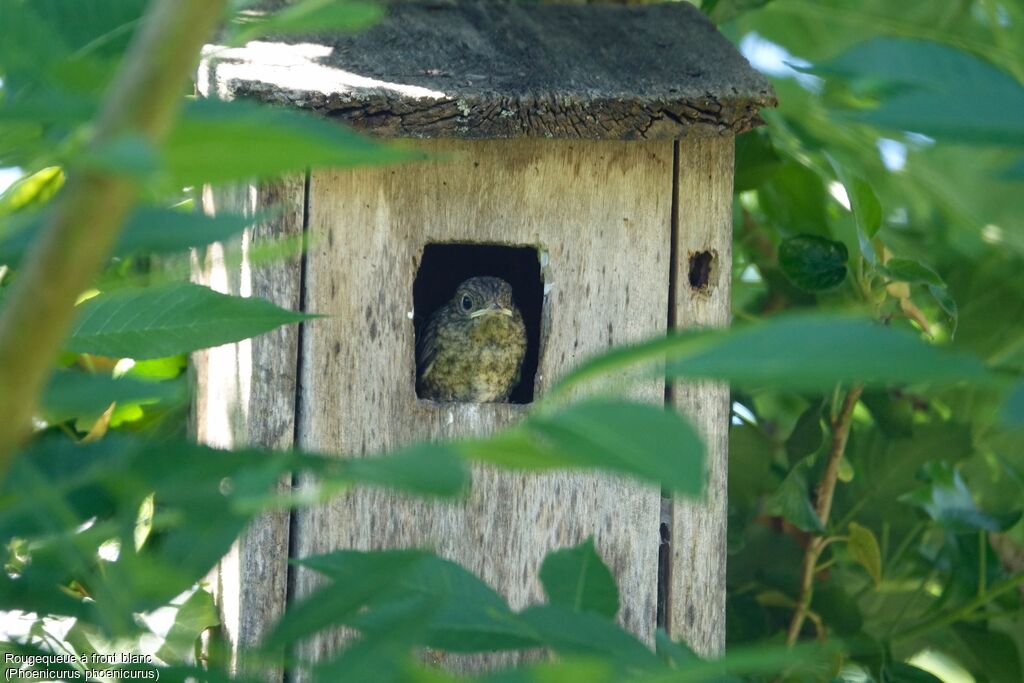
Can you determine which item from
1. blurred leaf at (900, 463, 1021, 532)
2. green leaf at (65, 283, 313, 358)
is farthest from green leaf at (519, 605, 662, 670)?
blurred leaf at (900, 463, 1021, 532)

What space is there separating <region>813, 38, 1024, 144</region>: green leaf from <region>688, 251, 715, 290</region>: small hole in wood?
179 centimetres

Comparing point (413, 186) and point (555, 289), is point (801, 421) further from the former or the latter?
point (413, 186)

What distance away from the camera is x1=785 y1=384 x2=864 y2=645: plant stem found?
2980 mm

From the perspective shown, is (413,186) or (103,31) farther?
(413,186)

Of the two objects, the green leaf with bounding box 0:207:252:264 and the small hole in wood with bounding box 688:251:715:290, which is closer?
the green leaf with bounding box 0:207:252:264

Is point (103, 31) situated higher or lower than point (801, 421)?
higher

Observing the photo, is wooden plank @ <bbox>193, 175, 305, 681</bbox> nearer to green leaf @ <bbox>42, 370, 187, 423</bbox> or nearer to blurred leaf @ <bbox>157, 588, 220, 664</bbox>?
blurred leaf @ <bbox>157, 588, 220, 664</bbox>

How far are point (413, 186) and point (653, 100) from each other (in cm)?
49

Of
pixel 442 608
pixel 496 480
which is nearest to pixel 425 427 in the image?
pixel 496 480

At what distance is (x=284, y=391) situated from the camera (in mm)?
2506

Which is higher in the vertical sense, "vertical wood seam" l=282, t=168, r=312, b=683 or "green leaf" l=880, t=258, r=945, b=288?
"green leaf" l=880, t=258, r=945, b=288

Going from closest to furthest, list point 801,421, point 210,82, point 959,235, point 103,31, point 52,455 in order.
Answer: point 52,455
point 103,31
point 210,82
point 801,421
point 959,235

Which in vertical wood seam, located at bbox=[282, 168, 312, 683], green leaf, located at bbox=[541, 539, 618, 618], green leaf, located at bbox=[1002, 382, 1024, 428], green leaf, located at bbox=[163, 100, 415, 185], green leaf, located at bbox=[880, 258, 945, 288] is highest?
green leaf, located at bbox=[163, 100, 415, 185]

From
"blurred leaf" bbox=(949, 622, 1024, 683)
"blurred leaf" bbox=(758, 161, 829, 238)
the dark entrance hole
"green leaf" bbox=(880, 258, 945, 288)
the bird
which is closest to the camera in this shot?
"green leaf" bbox=(880, 258, 945, 288)
